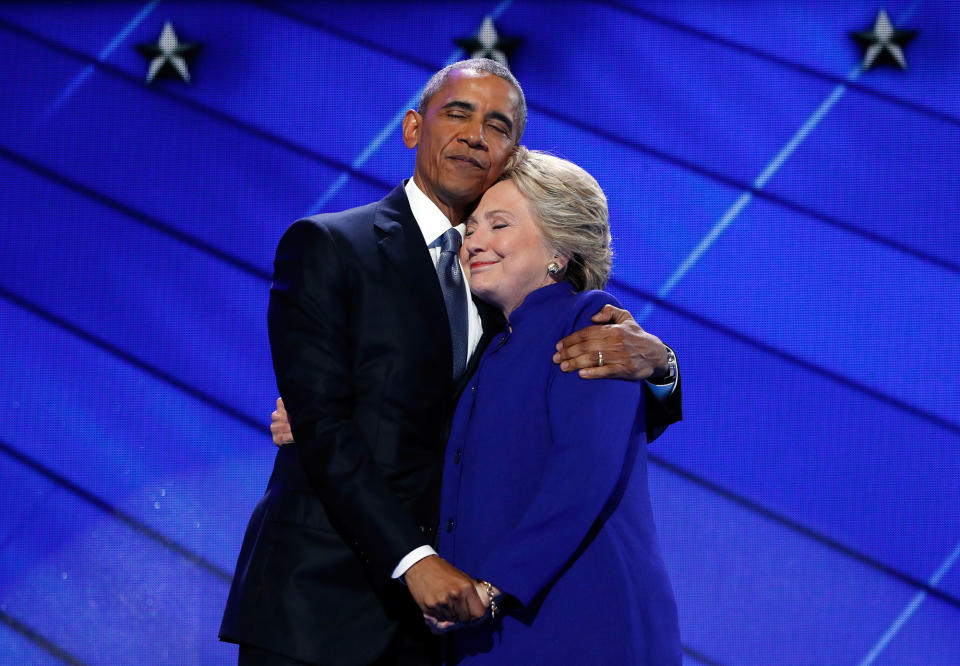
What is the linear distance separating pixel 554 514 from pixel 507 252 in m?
0.46

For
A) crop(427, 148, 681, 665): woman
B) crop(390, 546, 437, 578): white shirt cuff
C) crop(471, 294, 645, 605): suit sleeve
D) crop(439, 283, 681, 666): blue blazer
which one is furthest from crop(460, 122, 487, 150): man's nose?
crop(390, 546, 437, 578): white shirt cuff

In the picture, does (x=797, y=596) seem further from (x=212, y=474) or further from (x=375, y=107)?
(x=375, y=107)

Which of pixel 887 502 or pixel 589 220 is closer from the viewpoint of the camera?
pixel 589 220

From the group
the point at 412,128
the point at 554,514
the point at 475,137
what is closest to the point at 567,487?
the point at 554,514

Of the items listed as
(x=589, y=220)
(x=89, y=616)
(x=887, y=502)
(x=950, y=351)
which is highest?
(x=950, y=351)

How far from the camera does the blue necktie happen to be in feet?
5.86

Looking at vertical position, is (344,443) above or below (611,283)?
below

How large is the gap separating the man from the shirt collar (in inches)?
1.7

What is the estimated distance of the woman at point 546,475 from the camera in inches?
59.3

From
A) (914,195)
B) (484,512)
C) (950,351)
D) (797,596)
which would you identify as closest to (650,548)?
(484,512)

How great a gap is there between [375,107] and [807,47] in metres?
1.56

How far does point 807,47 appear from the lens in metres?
3.67

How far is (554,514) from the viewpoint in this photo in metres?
1.50

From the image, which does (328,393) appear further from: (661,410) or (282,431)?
(661,410)
